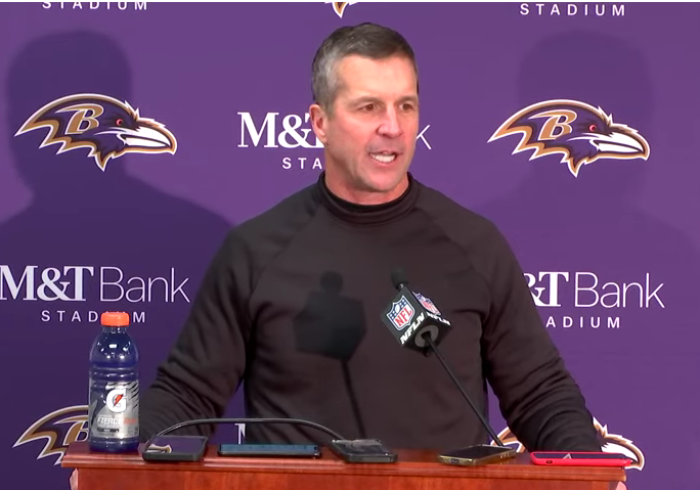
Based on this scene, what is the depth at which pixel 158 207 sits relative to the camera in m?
3.47

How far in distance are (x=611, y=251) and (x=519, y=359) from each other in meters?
0.85

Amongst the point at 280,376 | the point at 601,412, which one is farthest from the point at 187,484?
the point at 601,412

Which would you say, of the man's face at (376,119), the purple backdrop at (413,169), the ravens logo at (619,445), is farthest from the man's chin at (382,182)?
the ravens logo at (619,445)

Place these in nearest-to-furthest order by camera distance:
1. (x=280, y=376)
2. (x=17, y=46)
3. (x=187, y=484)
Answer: (x=187, y=484)
(x=280, y=376)
(x=17, y=46)

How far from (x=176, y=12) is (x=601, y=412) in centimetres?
174

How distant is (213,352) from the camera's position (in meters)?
2.75

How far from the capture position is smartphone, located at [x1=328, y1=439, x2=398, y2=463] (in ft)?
6.20

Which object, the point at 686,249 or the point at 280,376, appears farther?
the point at 686,249

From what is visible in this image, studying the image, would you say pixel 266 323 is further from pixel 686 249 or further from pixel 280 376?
pixel 686 249

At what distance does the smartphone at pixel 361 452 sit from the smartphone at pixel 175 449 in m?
0.23

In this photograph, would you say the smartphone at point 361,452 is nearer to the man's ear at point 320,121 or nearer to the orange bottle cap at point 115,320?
the orange bottle cap at point 115,320

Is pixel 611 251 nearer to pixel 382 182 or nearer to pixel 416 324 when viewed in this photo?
pixel 382 182

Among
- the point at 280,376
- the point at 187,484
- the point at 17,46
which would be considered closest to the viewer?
the point at 187,484

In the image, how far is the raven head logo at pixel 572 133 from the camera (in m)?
3.45
